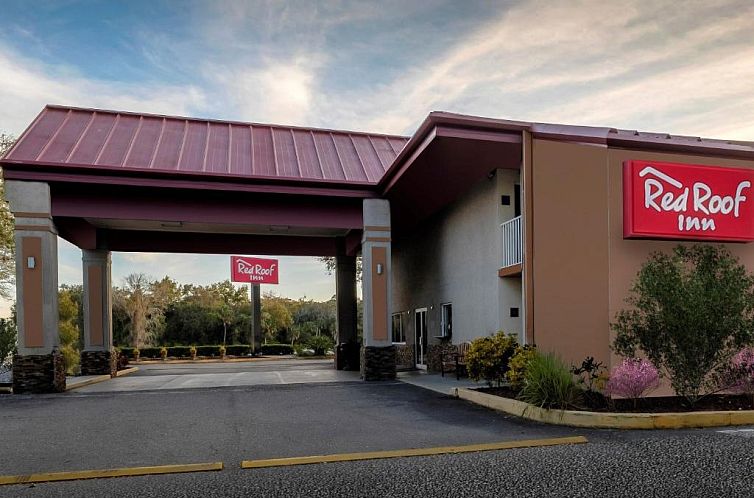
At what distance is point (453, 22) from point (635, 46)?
418cm

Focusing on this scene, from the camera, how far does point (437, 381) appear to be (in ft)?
46.6

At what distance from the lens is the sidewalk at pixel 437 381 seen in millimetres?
12555

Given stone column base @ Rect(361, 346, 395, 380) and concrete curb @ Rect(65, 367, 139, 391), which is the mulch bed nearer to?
stone column base @ Rect(361, 346, 395, 380)

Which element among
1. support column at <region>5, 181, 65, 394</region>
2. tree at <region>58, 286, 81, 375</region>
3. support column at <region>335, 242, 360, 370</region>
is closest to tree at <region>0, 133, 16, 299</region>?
tree at <region>58, 286, 81, 375</region>

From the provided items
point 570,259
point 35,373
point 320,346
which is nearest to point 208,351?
point 320,346

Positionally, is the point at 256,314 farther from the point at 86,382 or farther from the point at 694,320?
the point at 694,320

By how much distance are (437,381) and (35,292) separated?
981 cm

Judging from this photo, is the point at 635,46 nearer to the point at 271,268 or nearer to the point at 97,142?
the point at 97,142

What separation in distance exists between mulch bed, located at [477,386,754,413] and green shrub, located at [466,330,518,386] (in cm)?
105

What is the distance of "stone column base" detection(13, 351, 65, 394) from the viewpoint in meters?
12.7

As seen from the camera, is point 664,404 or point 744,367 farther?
point 664,404

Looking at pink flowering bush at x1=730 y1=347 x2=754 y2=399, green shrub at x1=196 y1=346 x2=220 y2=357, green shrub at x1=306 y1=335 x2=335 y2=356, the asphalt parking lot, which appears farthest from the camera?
green shrub at x1=196 y1=346 x2=220 y2=357

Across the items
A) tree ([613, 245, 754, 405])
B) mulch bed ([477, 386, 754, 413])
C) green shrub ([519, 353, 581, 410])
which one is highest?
tree ([613, 245, 754, 405])

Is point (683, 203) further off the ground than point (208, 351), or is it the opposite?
point (683, 203)
